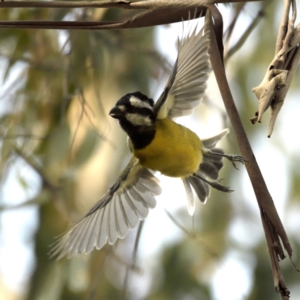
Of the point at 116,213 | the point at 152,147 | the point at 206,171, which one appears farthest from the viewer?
the point at 206,171

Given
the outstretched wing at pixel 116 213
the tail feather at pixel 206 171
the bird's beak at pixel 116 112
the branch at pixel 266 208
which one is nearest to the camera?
the branch at pixel 266 208

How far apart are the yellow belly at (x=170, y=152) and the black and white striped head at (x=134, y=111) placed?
0.04m

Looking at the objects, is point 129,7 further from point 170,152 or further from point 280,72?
point 170,152

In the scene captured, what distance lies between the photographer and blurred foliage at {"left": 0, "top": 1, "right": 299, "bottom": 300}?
1455 mm

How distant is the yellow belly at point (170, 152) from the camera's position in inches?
45.9

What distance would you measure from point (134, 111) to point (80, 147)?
0.49m

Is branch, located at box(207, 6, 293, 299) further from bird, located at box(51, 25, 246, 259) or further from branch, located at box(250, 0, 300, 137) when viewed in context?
bird, located at box(51, 25, 246, 259)

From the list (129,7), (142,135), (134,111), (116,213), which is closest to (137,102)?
(134,111)

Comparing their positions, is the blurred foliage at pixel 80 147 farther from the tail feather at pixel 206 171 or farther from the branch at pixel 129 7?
the branch at pixel 129 7

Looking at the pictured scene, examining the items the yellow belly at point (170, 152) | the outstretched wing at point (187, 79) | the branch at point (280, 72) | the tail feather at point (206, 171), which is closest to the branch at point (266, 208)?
the branch at point (280, 72)

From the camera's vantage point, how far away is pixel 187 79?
4.02 ft

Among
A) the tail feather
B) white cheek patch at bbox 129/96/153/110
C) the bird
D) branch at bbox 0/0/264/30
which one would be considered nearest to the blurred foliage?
the tail feather

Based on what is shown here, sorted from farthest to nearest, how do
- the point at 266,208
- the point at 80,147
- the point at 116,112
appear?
the point at 80,147 → the point at 116,112 → the point at 266,208

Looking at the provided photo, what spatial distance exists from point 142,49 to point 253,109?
479 mm
